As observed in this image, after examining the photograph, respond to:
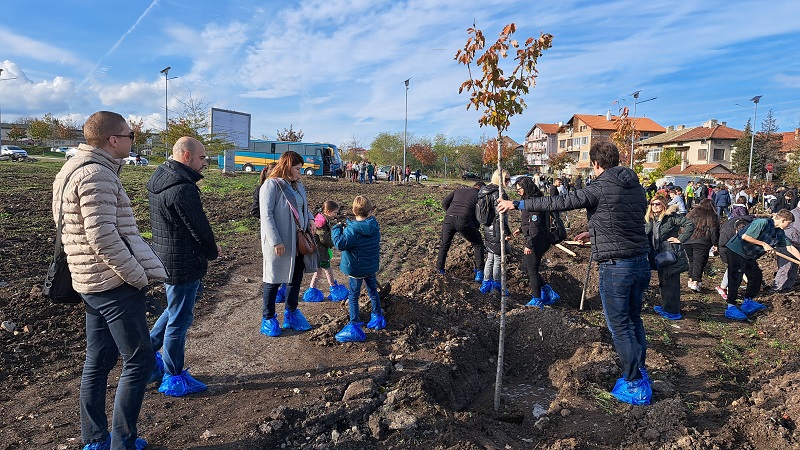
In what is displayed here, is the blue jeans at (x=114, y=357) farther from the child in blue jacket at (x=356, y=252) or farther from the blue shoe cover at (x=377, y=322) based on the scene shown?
the blue shoe cover at (x=377, y=322)

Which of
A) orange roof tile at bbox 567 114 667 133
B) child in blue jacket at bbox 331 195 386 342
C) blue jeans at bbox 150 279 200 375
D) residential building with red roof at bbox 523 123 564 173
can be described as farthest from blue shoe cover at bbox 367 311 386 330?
residential building with red roof at bbox 523 123 564 173

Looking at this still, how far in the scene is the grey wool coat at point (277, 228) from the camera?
448cm

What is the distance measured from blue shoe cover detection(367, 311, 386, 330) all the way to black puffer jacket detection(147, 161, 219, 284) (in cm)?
207

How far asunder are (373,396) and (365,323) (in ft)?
5.08

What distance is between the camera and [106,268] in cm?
264

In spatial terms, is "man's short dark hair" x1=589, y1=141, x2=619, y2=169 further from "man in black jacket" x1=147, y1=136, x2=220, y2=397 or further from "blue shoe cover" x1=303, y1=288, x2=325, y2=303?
"blue shoe cover" x1=303, y1=288, x2=325, y2=303

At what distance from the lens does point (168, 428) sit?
10.6 ft

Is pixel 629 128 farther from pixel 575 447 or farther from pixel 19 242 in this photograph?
pixel 19 242

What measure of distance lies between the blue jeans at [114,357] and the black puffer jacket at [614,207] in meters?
2.79

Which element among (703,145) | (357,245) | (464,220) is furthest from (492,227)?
(703,145)

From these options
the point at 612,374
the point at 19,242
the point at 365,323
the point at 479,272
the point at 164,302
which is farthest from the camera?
the point at 19,242

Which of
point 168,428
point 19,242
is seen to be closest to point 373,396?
point 168,428

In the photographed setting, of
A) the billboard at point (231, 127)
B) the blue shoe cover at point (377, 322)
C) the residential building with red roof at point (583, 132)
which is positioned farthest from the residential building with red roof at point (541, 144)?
the blue shoe cover at point (377, 322)

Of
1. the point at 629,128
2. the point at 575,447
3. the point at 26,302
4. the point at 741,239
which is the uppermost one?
the point at 629,128
